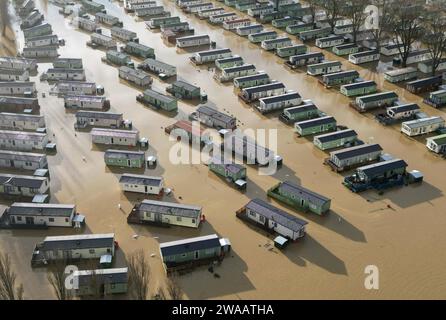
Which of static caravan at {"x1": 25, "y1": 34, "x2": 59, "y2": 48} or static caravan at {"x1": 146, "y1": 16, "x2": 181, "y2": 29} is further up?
static caravan at {"x1": 146, "y1": 16, "x2": 181, "y2": 29}

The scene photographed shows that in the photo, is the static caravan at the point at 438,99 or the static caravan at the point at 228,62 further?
the static caravan at the point at 228,62

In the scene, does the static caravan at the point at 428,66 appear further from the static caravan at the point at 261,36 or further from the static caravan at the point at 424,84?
the static caravan at the point at 261,36

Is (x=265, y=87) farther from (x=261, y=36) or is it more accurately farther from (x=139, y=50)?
(x=139, y=50)

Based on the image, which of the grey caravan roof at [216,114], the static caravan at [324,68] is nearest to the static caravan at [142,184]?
the grey caravan roof at [216,114]

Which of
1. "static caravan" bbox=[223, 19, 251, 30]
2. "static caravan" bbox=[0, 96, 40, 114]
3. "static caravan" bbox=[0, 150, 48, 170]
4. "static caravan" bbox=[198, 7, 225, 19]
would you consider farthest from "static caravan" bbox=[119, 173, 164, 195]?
"static caravan" bbox=[198, 7, 225, 19]

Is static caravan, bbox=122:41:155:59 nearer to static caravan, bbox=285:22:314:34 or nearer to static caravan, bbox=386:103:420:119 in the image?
static caravan, bbox=285:22:314:34

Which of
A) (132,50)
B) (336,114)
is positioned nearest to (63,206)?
(336,114)
